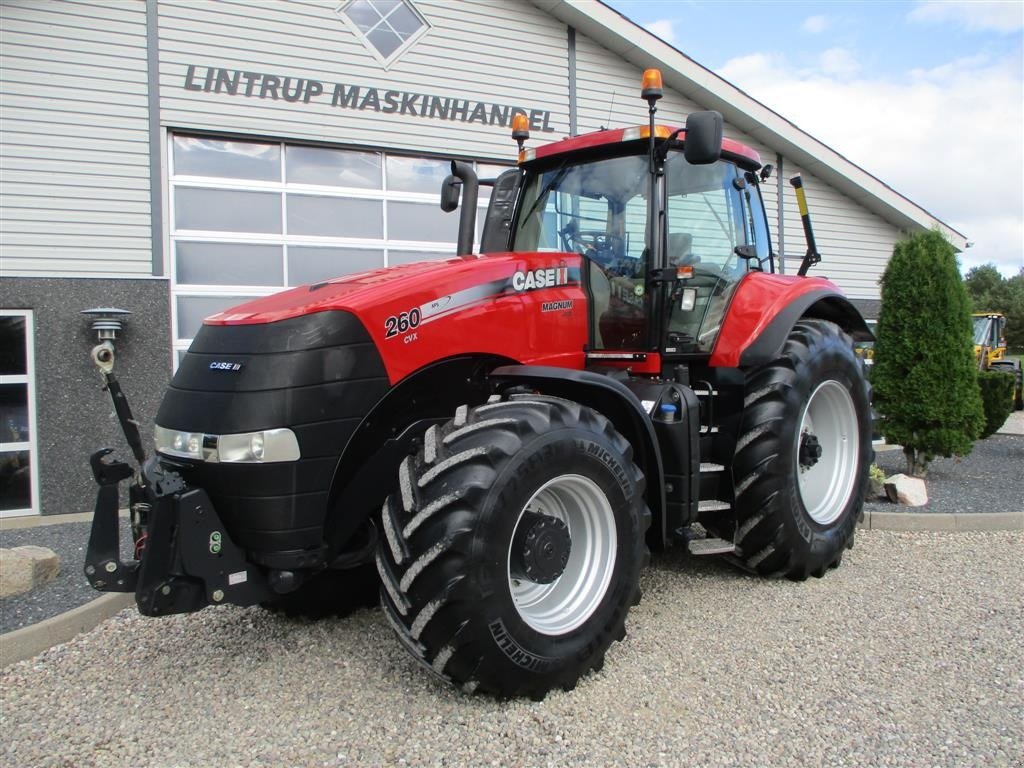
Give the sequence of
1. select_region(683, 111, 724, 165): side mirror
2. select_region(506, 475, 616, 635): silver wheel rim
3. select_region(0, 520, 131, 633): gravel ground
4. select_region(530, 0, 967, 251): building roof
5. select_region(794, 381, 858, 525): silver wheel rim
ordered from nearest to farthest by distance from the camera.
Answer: select_region(506, 475, 616, 635): silver wheel rim → select_region(683, 111, 724, 165): side mirror → select_region(0, 520, 131, 633): gravel ground → select_region(794, 381, 858, 525): silver wheel rim → select_region(530, 0, 967, 251): building roof

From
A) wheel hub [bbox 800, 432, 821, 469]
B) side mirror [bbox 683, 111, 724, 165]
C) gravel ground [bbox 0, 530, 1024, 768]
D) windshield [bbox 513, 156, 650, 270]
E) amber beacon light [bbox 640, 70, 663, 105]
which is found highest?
amber beacon light [bbox 640, 70, 663, 105]

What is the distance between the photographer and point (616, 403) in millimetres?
3678

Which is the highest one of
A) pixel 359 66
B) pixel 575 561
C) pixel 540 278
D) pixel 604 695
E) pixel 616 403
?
pixel 359 66

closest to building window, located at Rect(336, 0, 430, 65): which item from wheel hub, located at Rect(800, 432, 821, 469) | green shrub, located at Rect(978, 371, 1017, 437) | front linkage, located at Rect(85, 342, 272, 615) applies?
Answer: wheel hub, located at Rect(800, 432, 821, 469)

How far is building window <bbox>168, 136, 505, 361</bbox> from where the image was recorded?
7430mm

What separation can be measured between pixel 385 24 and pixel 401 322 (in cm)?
596

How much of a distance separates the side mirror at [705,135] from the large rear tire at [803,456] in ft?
4.41

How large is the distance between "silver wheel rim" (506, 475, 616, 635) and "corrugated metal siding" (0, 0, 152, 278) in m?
5.39

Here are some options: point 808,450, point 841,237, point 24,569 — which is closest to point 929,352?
point 808,450

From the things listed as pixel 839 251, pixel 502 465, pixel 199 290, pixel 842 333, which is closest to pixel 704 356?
pixel 842 333

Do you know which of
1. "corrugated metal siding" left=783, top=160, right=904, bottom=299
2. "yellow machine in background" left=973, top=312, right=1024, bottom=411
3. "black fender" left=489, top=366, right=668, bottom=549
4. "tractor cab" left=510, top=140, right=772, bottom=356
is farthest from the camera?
"yellow machine in background" left=973, top=312, right=1024, bottom=411

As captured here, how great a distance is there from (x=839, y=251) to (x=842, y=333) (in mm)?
6390

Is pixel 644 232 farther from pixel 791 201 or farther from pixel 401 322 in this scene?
pixel 791 201

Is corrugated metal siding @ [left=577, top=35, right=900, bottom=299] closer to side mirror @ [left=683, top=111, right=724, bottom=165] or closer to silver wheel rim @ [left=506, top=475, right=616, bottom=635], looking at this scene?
side mirror @ [left=683, top=111, right=724, bottom=165]
